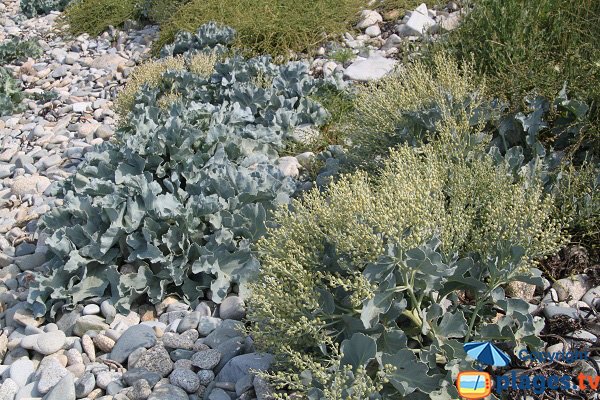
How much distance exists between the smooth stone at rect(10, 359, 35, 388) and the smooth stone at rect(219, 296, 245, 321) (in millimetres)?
905

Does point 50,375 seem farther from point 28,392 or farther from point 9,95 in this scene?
point 9,95

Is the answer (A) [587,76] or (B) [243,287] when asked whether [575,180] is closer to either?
(A) [587,76]

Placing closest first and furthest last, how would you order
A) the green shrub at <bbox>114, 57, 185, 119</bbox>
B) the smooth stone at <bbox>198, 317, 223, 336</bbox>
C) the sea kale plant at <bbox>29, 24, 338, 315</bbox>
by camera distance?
the smooth stone at <bbox>198, 317, 223, 336</bbox> < the sea kale plant at <bbox>29, 24, 338, 315</bbox> < the green shrub at <bbox>114, 57, 185, 119</bbox>

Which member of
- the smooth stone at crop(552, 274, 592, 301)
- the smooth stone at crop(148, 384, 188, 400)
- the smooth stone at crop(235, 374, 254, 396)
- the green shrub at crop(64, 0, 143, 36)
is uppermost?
the smooth stone at crop(552, 274, 592, 301)

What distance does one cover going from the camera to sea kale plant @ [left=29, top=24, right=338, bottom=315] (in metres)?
3.17

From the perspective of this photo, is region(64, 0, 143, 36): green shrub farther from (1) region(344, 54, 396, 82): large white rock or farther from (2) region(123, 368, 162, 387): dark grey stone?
(2) region(123, 368, 162, 387): dark grey stone

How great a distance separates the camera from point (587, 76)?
3.06 metres

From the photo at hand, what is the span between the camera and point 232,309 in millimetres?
2998

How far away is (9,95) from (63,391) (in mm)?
4692

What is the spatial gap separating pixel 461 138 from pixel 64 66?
561 cm

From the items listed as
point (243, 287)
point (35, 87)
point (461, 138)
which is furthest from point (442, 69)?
point (35, 87)

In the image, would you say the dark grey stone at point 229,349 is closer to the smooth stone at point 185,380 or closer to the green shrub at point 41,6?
the smooth stone at point 185,380

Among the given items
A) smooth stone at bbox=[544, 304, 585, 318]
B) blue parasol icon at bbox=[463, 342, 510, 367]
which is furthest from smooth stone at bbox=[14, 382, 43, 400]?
smooth stone at bbox=[544, 304, 585, 318]

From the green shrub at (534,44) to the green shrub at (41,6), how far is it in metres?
7.39
